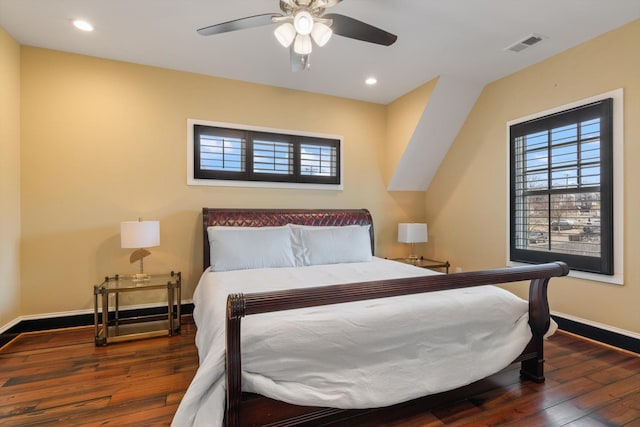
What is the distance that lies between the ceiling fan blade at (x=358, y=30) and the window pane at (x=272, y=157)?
6.77ft

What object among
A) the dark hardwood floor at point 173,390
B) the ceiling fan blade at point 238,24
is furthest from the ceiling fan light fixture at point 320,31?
the dark hardwood floor at point 173,390

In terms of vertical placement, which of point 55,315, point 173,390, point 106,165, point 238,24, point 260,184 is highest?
point 238,24

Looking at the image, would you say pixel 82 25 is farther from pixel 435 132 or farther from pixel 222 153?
pixel 435 132

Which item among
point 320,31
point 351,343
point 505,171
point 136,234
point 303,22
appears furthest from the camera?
point 505,171

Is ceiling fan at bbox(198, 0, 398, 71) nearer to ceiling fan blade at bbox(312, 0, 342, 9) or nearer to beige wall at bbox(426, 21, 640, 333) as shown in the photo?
ceiling fan blade at bbox(312, 0, 342, 9)

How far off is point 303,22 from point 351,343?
1886mm

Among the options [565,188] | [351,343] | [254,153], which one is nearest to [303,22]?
[351,343]

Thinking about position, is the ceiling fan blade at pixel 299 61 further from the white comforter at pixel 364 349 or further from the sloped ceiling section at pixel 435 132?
the sloped ceiling section at pixel 435 132

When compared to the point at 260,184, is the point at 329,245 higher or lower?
lower

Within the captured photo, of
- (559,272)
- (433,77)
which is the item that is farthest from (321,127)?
(559,272)

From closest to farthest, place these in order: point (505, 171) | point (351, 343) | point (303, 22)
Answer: point (351, 343) → point (303, 22) → point (505, 171)

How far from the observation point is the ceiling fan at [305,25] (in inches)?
74.2

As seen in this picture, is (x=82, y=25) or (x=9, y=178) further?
(x=9, y=178)

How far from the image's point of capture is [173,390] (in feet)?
6.81
